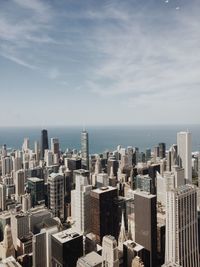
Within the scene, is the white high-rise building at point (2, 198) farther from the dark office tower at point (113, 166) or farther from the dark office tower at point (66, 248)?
the dark office tower at point (113, 166)

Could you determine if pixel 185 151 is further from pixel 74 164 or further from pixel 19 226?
pixel 19 226

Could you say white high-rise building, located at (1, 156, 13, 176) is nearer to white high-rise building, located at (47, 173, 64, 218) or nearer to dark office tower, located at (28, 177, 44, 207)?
dark office tower, located at (28, 177, 44, 207)

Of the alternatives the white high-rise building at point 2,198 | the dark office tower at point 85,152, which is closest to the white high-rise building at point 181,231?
the white high-rise building at point 2,198

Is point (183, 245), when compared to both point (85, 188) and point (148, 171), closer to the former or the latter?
point (85, 188)

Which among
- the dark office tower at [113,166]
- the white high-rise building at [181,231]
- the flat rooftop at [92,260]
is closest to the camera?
the flat rooftop at [92,260]

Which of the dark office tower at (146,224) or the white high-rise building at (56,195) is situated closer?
the dark office tower at (146,224)

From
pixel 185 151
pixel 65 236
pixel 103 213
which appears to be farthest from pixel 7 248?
pixel 185 151
